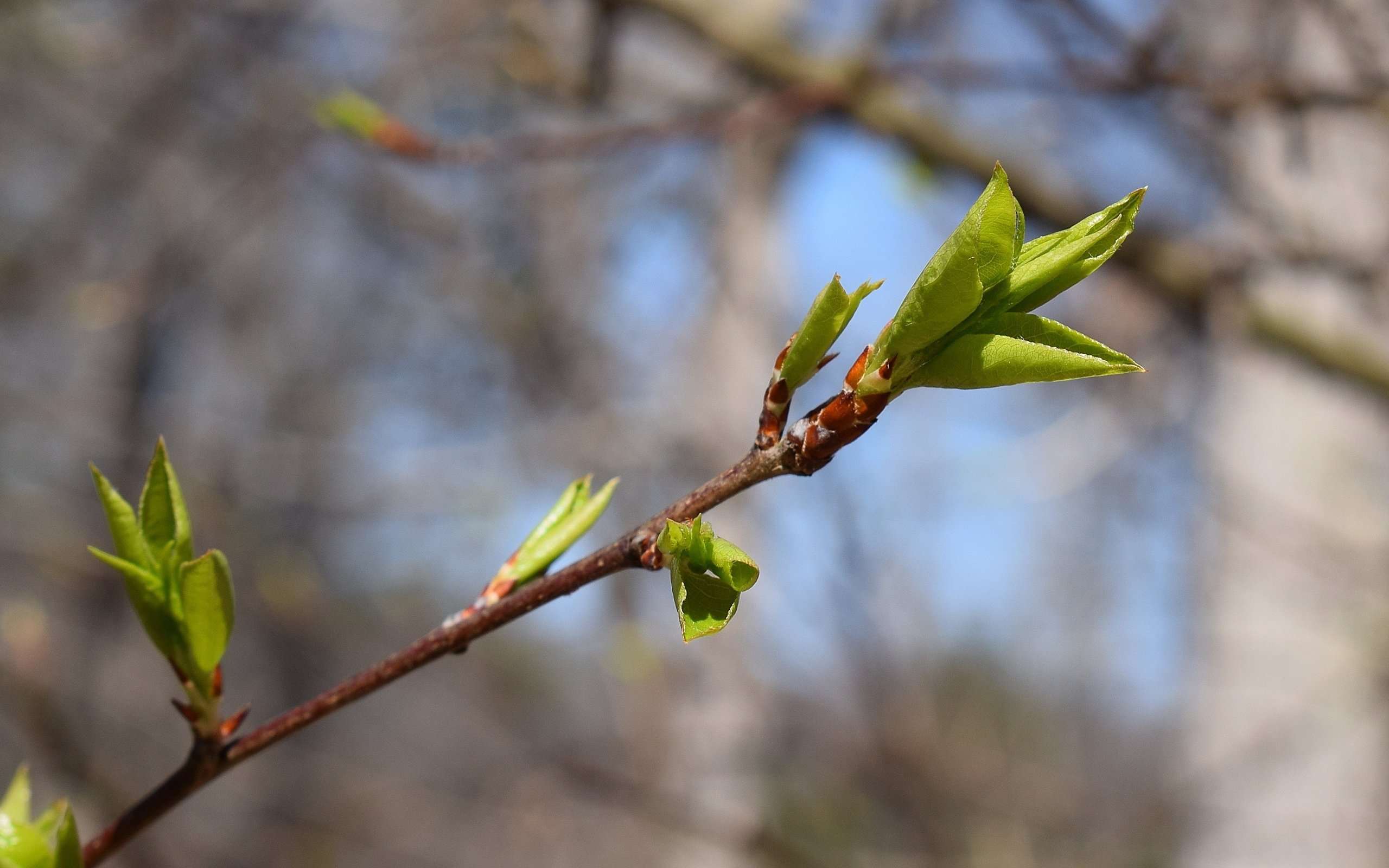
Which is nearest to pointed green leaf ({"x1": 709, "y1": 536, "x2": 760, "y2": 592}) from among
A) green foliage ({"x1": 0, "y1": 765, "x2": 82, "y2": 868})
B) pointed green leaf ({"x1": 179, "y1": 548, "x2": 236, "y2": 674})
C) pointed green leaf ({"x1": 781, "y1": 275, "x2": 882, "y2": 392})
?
pointed green leaf ({"x1": 781, "y1": 275, "x2": 882, "y2": 392})

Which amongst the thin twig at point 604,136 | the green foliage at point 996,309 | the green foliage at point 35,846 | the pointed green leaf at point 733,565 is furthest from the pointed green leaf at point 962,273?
the thin twig at point 604,136

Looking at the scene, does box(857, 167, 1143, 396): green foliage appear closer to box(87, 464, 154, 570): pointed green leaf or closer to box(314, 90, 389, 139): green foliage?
box(87, 464, 154, 570): pointed green leaf

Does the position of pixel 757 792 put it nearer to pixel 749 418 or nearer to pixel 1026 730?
pixel 749 418

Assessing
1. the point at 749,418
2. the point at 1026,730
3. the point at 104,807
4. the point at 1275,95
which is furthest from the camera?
the point at 1026,730

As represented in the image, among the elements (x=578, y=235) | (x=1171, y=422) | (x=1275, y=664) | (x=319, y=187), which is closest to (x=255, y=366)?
(x=319, y=187)

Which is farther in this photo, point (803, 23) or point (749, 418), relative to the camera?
point (749, 418)

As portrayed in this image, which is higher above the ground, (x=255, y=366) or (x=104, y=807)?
(x=255, y=366)
